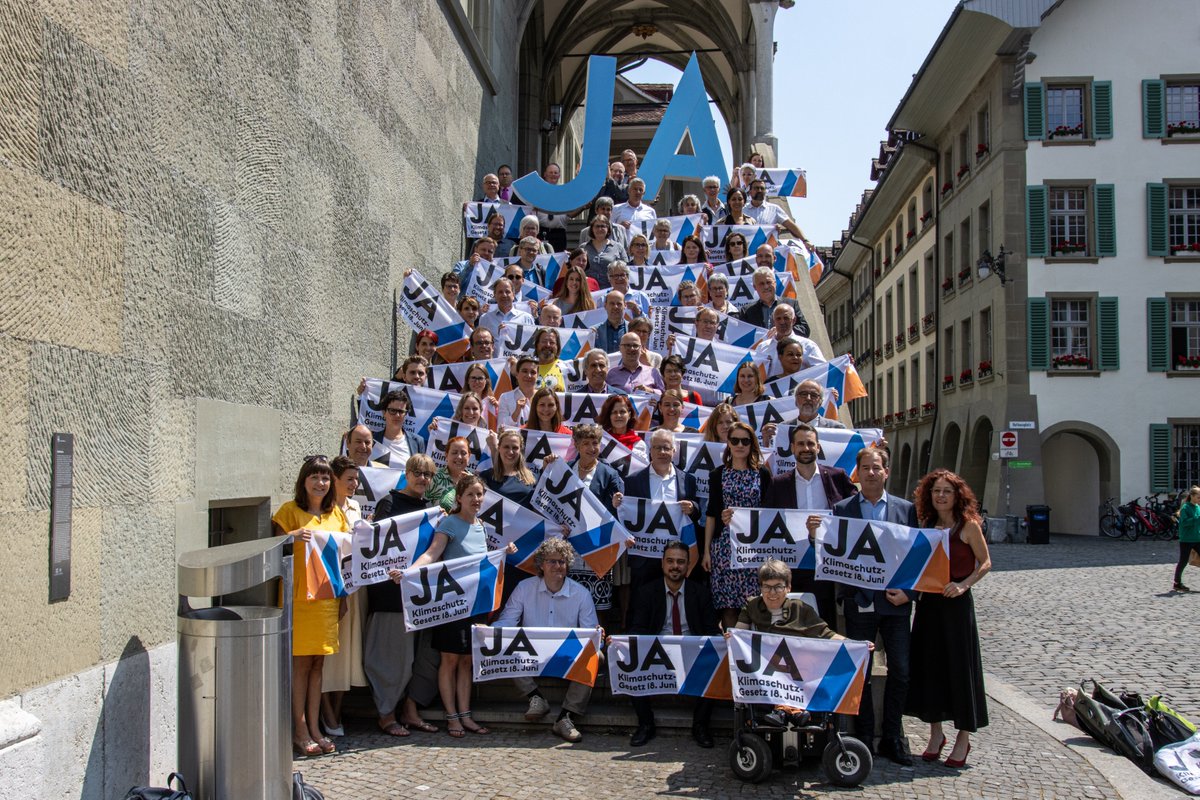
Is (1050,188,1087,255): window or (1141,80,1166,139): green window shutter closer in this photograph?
(1141,80,1166,139): green window shutter

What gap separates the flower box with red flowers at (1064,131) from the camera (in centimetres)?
3247

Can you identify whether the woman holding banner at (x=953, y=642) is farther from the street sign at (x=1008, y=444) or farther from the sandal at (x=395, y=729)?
the street sign at (x=1008, y=444)

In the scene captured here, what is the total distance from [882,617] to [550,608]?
2277mm

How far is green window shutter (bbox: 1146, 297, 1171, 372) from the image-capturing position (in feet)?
103

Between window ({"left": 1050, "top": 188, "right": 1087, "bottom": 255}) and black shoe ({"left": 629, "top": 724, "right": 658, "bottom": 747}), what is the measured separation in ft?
95.1

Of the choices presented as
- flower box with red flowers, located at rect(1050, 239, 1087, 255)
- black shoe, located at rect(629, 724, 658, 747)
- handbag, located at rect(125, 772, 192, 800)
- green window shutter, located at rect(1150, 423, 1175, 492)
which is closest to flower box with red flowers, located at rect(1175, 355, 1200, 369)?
green window shutter, located at rect(1150, 423, 1175, 492)

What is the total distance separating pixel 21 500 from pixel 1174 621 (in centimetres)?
1294

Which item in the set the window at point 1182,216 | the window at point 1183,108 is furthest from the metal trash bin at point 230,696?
the window at point 1183,108

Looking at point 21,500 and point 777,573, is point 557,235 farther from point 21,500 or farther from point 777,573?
point 21,500

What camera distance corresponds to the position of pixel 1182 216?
106ft

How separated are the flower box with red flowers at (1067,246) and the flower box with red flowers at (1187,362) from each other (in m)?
4.08

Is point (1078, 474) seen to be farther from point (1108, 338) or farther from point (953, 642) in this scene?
point (953, 642)

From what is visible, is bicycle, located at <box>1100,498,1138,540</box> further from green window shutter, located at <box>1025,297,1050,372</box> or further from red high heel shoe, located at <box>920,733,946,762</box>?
red high heel shoe, located at <box>920,733,946,762</box>

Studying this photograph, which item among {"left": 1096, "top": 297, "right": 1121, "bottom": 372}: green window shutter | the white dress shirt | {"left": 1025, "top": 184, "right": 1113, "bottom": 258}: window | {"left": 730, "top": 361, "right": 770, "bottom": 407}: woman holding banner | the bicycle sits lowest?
the bicycle
